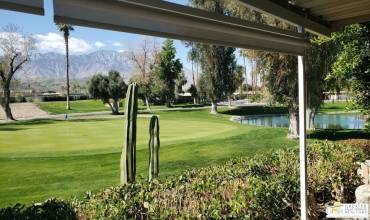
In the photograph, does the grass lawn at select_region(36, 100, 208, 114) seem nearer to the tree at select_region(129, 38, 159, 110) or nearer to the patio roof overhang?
the tree at select_region(129, 38, 159, 110)

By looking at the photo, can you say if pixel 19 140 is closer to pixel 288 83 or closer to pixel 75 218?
pixel 288 83

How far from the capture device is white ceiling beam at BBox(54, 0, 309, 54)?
73.4 inches

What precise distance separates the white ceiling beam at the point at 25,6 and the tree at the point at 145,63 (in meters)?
47.8

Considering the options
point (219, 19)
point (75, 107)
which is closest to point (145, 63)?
point (75, 107)

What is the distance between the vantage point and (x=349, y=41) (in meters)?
7.50

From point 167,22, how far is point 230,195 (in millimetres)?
2665

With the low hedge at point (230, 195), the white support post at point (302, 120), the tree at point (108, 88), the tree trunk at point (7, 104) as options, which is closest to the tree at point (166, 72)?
the tree at point (108, 88)

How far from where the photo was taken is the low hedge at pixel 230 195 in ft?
12.9

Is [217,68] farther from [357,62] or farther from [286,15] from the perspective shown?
[286,15]

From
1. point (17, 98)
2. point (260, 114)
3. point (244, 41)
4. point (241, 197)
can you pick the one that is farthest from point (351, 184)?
point (17, 98)

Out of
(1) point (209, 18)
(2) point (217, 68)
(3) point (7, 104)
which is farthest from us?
(3) point (7, 104)

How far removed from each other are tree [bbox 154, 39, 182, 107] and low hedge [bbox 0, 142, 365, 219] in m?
43.0

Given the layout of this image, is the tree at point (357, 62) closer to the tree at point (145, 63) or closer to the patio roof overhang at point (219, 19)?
the patio roof overhang at point (219, 19)

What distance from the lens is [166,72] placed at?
4966cm
